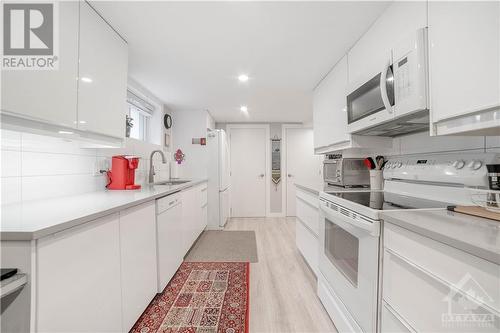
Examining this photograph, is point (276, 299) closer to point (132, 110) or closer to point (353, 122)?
point (353, 122)

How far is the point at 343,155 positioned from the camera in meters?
2.34

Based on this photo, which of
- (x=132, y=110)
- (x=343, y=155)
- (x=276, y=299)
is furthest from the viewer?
(x=132, y=110)

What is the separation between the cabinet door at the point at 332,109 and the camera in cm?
192

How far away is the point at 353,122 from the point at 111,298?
78.0 inches

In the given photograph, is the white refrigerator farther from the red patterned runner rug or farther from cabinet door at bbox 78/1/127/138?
cabinet door at bbox 78/1/127/138

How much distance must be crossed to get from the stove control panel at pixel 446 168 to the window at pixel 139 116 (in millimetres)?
2773

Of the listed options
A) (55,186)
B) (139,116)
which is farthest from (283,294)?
(139,116)

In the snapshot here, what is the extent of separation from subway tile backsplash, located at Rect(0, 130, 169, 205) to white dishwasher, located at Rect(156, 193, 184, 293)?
63 cm

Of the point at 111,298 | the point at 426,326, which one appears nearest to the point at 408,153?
the point at 426,326

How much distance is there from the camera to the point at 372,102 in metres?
1.43

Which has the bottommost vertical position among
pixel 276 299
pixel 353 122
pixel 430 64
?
pixel 276 299

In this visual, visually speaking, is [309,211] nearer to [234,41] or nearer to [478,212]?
[478,212]

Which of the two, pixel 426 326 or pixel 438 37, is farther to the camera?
pixel 438 37

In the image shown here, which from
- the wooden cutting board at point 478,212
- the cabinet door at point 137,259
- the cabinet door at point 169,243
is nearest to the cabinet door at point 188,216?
the cabinet door at point 169,243
